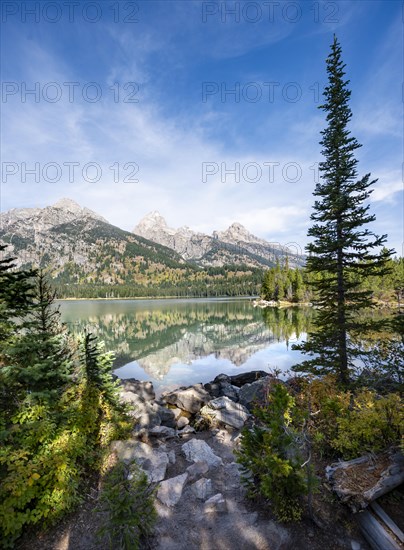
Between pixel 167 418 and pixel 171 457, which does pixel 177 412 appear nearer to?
pixel 167 418

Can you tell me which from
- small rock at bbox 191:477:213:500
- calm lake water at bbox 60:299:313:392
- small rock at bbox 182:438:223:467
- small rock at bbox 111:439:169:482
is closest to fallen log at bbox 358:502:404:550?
small rock at bbox 191:477:213:500

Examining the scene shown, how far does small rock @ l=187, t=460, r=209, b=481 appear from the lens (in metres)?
8.45

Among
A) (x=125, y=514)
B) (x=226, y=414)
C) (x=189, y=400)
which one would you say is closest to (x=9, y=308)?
(x=125, y=514)

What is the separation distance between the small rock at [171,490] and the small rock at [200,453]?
1450 millimetres

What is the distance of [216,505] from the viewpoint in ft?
22.2

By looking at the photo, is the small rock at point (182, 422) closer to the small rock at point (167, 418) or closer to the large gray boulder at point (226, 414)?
the small rock at point (167, 418)

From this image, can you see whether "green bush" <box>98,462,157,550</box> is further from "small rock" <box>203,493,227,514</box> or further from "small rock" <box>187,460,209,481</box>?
"small rock" <box>187,460,209,481</box>

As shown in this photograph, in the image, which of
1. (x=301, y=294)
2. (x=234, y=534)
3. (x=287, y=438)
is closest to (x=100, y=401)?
(x=234, y=534)

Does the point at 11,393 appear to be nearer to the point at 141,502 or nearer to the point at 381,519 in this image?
the point at 141,502

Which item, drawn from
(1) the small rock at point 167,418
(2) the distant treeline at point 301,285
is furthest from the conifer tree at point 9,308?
(2) the distant treeline at point 301,285

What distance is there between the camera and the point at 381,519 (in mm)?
5281

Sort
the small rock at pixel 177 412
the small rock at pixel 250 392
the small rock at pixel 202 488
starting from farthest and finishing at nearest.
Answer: the small rock at pixel 250 392, the small rock at pixel 177 412, the small rock at pixel 202 488

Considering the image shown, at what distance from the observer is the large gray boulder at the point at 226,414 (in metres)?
12.6

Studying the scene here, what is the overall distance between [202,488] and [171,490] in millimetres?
860
